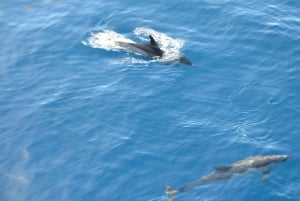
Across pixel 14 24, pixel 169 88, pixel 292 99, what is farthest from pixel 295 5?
pixel 14 24

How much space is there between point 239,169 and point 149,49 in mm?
6687

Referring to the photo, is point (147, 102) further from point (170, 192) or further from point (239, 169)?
point (239, 169)

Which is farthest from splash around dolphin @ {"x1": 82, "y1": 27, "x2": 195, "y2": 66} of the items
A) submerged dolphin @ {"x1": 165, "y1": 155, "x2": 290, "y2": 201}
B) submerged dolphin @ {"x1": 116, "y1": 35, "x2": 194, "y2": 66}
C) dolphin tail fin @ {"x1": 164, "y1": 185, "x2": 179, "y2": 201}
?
dolphin tail fin @ {"x1": 164, "y1": 185, "x2": 179, "y2": 201}

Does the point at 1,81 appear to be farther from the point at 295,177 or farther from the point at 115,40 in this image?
the point at 295,177

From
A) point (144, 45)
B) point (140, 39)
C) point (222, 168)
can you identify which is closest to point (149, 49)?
point (144, 45)

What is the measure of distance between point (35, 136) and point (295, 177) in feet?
27.1

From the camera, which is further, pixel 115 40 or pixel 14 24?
pixel 14 24

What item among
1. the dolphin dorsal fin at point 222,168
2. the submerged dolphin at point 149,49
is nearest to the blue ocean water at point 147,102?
the submerged dolphin at point 149,49

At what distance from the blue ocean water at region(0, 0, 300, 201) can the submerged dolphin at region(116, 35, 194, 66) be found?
0.30 meters

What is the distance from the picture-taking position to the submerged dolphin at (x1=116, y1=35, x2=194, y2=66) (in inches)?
716

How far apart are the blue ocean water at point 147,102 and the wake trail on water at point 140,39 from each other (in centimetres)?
13

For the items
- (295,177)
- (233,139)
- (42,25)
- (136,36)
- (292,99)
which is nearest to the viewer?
(295,177)

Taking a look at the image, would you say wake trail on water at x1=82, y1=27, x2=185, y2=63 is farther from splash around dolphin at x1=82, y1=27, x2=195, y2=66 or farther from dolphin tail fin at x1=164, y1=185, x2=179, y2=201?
dolphin tail fin at x1=164, y1=185, x2=179, y2=201

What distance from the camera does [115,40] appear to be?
64.2 ft
